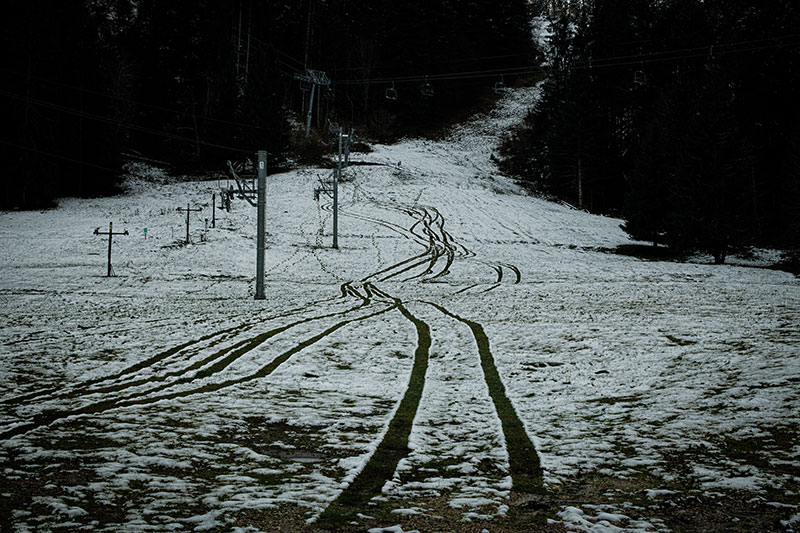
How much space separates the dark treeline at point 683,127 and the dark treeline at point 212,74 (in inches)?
678

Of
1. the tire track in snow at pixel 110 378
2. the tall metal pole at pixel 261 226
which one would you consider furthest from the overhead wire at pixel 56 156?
the tire track in snow at pixel 110 378

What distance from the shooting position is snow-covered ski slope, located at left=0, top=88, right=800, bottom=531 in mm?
4906

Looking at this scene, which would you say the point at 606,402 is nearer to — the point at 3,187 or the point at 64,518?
the point at 64,518

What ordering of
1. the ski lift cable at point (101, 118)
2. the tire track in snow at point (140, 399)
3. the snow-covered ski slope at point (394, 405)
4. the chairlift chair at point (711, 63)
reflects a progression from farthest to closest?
the ski lift cable at point (101, 118) → the chairlift chair at point (711, 63) → the tire track in snow at point (140, 399) → the snow-covered ski slope at point (394, 405)

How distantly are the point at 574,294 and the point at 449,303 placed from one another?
6118 mm

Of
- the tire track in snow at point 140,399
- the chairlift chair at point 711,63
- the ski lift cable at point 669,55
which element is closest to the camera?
the tire track in snow at point 140,399

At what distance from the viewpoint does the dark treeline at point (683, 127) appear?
36781mm

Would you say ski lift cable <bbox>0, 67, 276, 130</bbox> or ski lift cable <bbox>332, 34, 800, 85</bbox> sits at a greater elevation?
ski lift cable <bbox>332, 34, 800, 85</bbox>

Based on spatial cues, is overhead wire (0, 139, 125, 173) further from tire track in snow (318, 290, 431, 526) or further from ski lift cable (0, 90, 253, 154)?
tire track in snow (318, 290, 431, 526)

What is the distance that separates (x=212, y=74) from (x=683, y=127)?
56.4 meters

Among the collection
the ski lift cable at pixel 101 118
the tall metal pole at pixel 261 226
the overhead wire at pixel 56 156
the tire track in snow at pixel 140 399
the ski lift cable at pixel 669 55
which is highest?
the ski lift cable at pixel 669 55

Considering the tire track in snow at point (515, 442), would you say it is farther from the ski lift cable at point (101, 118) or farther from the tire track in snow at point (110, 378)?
the ski lift cable at point (101, 118)

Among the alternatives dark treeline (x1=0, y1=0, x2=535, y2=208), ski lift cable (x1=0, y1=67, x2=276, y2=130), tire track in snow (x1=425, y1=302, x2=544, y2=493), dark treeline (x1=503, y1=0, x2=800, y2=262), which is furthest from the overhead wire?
dark treeline (x1=503, y1=0, x2=800, y2=262)

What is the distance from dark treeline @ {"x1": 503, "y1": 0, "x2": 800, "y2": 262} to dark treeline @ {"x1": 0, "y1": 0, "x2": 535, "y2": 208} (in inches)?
678
